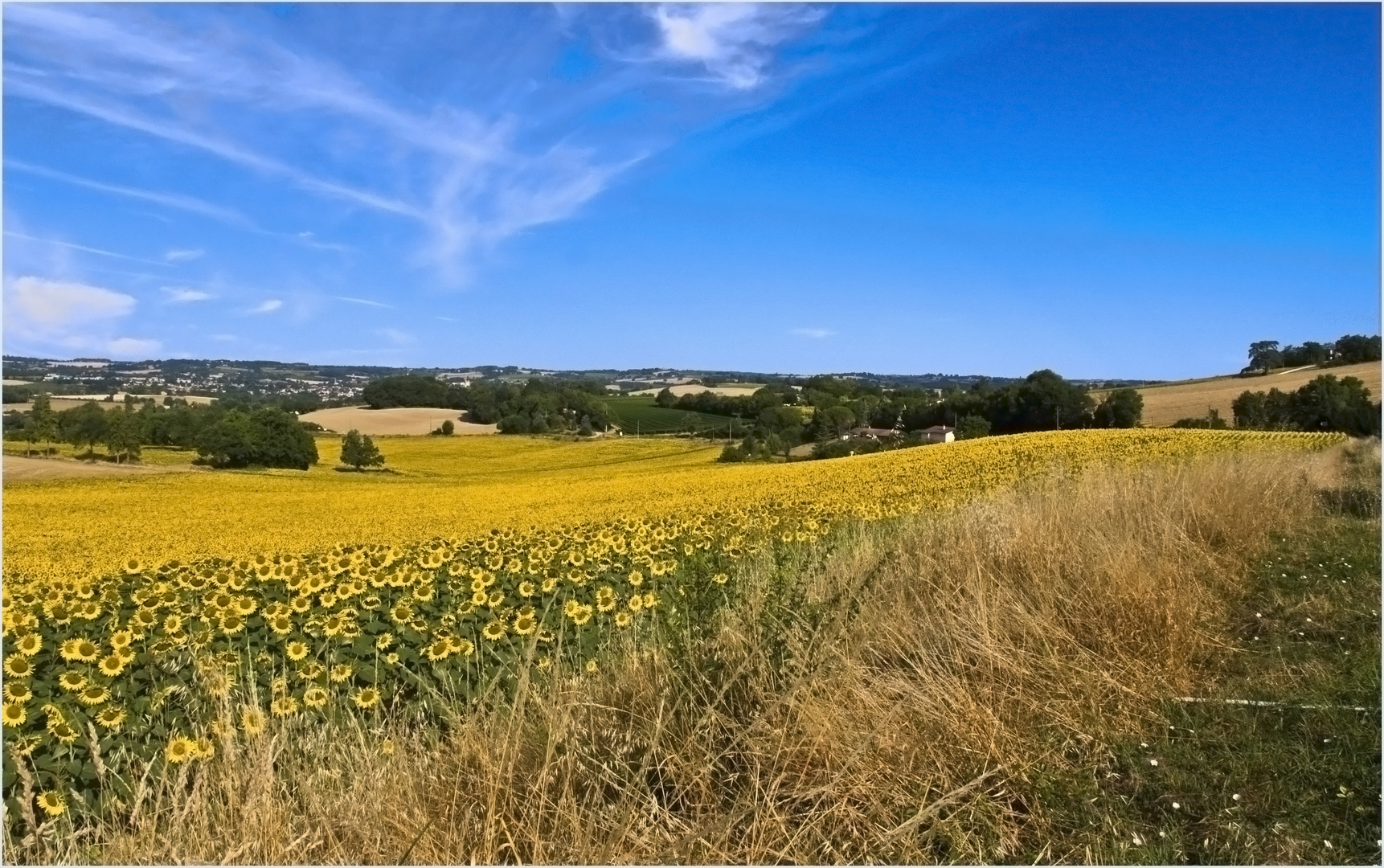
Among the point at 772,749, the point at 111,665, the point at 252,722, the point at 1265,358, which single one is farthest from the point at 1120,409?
the point at 111,665

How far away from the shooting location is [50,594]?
4.91m

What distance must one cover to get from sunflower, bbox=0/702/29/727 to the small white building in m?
22.2

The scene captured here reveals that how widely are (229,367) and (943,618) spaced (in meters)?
8.66

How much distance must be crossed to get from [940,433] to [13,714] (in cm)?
2293

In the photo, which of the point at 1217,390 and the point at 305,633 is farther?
the point at 1217,390

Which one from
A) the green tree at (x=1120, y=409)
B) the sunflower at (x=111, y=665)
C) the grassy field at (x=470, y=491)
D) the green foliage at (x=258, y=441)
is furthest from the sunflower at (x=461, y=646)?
the green tree at (x=1120, y=409)

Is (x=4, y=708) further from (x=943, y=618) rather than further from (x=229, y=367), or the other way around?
(x=229, y=367)

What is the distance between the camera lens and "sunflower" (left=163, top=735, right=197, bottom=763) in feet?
9.61

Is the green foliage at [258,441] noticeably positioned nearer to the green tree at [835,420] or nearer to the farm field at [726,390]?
the farm field at [726,390]

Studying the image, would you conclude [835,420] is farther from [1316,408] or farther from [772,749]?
[772,749]

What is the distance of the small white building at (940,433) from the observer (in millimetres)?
23586

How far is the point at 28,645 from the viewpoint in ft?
11.9

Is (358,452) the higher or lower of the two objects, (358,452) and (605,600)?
the higher

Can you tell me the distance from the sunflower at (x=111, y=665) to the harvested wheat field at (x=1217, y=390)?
76.5 ft
